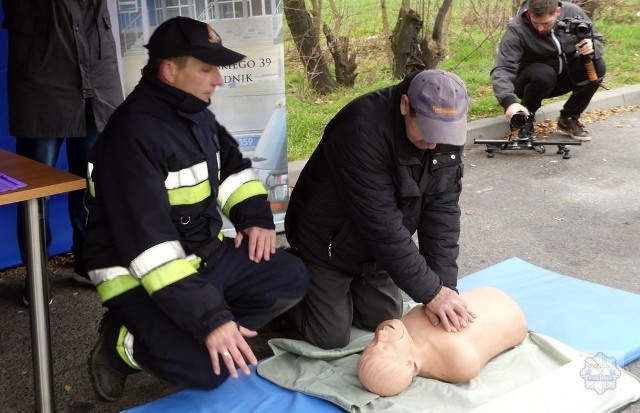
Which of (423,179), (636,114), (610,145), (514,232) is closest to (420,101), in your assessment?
(423,179)

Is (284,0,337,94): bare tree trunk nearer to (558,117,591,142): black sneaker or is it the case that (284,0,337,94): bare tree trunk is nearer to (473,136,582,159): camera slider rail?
(473,136,582,159): camera slider rail

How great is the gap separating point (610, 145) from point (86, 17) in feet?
16.0

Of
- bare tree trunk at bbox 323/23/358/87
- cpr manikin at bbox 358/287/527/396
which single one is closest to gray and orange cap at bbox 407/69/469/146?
cpr manikin at bbox 358/287/527/396

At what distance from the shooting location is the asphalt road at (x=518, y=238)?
3088 mm

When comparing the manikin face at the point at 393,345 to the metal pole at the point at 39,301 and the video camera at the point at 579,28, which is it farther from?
the video camera at the point at 579,28

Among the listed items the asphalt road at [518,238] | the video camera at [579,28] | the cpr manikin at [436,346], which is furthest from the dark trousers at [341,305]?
the video camera at [579,28]

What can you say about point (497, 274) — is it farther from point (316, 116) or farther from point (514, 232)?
point (316, 116)

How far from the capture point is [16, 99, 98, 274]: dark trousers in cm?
355

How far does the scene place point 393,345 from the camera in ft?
9.07

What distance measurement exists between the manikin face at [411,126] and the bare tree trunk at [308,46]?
487 cm

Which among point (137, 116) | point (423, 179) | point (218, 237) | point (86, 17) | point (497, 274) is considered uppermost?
point (86, 17)

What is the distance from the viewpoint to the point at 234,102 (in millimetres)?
4133

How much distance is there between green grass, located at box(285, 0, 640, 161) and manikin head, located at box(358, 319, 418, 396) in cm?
392

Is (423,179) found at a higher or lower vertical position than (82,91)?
lower
